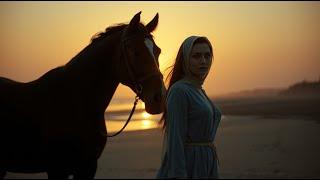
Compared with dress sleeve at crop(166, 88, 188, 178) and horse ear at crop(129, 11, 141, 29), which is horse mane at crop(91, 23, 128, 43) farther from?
dress sleeve at crop(166, 88, 188, 178)

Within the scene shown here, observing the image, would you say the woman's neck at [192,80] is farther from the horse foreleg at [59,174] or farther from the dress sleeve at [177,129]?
the horse foreleg at [59,174]

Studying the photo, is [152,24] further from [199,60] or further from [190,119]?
[190,119]

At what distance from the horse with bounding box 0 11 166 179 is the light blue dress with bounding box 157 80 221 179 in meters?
0.48

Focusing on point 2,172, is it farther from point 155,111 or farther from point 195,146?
point 195,146

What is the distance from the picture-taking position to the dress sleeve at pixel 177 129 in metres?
3.06

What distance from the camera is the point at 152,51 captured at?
3711 millimetres

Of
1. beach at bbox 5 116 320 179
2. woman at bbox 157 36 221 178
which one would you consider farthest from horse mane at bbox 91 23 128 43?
beach at bbox 5 116 320 179

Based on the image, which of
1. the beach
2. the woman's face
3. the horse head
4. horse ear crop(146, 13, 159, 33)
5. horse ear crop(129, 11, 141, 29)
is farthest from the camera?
the beach

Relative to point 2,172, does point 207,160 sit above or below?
above

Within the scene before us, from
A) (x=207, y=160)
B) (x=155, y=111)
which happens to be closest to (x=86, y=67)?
(x=155, y=111)

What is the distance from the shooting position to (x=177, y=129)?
3.08 metres

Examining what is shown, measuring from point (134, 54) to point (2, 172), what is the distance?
1718 millimetres

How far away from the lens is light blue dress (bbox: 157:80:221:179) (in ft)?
10.1

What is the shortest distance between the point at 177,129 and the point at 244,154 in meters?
9.50
